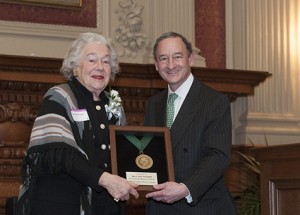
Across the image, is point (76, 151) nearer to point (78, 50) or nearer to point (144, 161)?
point (144, 161)

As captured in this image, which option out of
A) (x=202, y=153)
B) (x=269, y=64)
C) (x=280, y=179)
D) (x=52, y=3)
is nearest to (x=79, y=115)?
(x=202, y=153)

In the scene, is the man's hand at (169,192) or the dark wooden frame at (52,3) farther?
the dark wooden frame at (52,3)

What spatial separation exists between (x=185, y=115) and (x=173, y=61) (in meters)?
0.30

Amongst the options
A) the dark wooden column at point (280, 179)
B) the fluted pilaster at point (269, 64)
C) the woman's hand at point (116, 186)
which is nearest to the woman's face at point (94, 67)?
the woman's hand at point (116, 186)

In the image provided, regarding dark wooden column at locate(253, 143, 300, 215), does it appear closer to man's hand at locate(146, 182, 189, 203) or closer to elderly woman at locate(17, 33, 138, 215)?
man's hand at locate(146, 182, 189, 203)

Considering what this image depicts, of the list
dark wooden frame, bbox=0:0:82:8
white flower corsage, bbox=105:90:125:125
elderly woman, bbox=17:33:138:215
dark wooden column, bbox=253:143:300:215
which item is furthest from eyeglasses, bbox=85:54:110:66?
dark wooden frame, bbox=0:0:82:8

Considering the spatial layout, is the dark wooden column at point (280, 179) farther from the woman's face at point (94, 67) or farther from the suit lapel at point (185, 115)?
the woman's face at point (94, 67)

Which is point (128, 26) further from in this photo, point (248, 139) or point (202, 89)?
point (202, 89)

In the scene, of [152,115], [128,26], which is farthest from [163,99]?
[128,26]

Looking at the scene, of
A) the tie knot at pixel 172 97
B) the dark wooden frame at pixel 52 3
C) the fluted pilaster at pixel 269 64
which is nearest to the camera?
the tie knot at pixel 172 97

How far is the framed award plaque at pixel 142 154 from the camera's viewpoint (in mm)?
3883

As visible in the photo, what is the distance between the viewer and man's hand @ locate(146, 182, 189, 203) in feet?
12.5

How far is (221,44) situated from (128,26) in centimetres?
112

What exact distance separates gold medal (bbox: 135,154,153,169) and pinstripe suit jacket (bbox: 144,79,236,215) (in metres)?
0.14
